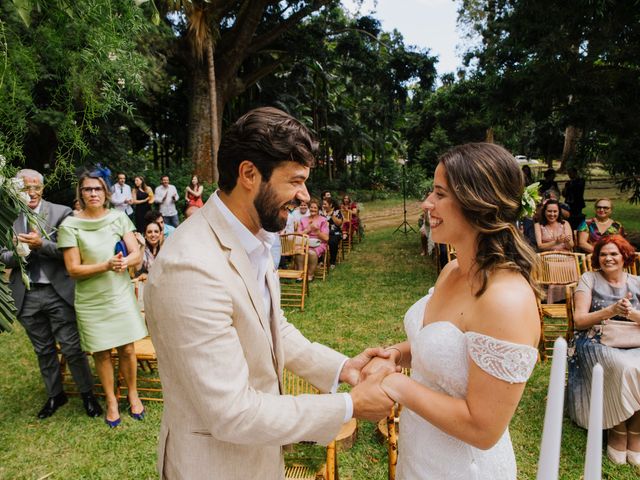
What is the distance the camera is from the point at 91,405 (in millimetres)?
4543

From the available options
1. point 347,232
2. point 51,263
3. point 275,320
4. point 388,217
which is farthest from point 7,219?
point 388,217

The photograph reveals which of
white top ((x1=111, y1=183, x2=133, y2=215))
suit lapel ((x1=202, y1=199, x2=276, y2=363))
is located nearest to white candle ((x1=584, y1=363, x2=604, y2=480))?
suit lapel ((x1=202, y1=199, x2=276, y2=363))

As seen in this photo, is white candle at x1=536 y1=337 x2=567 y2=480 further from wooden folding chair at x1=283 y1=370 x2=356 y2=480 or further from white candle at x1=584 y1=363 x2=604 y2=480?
wooden folding chair at x1=283 y1=370 x2=356 y2=480

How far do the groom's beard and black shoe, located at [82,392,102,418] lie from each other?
379 centimetres

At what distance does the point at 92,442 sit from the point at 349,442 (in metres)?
2.21

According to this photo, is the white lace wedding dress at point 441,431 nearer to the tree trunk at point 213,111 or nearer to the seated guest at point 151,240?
the seated guest at point 151,240

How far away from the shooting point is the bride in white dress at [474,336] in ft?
5.25

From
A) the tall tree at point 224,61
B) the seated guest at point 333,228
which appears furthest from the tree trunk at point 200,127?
the seated guest at point 333,228

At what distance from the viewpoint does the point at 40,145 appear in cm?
1018

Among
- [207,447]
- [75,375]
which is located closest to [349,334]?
[75,375]

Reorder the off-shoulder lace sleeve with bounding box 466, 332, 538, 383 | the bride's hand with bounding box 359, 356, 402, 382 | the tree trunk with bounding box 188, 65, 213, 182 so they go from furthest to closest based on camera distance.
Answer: the tree trunk with bounding box 188, 65, 213, 182
the bride's hand with bounding box 359, 356, 402, 382
the off-shoulder lace sleeve with bounding box 466, 332, 538, 383

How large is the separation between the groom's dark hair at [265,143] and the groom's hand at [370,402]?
0.85 meters

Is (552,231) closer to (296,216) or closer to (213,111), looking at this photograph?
(296,216)

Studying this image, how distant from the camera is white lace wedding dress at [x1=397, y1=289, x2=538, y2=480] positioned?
1.62m
